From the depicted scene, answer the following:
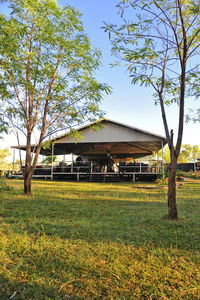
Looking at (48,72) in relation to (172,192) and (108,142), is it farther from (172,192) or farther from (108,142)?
(108,142)

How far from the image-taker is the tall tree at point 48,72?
6367 mm

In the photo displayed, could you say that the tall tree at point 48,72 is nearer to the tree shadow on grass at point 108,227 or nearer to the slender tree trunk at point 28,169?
the slender tree trunk at point 28,169

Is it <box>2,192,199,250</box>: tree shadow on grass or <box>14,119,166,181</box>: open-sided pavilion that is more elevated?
<box>14,119,166,181</box>: open-sided pavilion

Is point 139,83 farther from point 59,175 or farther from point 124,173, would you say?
point 59,175

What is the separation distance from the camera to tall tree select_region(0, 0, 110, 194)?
6367mm

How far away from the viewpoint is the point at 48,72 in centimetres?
677

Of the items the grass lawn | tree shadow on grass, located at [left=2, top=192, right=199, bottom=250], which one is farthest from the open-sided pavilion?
the grass lawn

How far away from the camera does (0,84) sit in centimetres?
637

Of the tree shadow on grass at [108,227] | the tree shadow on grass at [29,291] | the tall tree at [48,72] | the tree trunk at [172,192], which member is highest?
the tall tree at [48,72]

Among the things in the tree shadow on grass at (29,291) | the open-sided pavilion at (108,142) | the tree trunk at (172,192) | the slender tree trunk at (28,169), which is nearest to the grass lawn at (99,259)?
the tree shadow on grass at (29,291)

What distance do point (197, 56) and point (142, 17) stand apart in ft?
4.86

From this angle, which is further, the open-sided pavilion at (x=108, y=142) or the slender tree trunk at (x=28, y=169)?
the open-sided pavilion at (x=108, y=142)

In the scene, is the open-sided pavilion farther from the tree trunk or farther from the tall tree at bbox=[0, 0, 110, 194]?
the tree trunk

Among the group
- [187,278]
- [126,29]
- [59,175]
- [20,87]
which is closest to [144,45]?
[126,29]
